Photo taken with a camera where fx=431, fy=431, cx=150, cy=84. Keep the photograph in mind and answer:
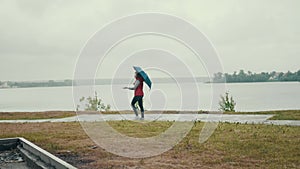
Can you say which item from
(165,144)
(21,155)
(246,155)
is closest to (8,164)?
(21,155)

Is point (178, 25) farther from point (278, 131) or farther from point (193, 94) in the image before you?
point (278, 131)

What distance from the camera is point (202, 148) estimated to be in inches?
326

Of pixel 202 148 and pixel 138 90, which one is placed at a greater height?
pixel 138 90

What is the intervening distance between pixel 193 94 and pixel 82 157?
2587 millimetres

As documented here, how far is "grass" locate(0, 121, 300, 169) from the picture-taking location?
6902 millimetres

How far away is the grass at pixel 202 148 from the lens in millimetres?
6902

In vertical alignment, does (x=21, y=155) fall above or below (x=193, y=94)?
below

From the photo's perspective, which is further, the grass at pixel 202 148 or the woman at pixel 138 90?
the woman at pixel 138 90

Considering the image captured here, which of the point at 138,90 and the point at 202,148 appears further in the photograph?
the point at 138,90

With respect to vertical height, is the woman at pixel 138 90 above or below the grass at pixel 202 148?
above

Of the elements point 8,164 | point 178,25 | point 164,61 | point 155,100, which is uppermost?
point 178,25

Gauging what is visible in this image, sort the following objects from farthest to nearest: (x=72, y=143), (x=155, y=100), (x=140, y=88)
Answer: (x=140, y=88) < (x=155, y=100) < (x=72, y=143)

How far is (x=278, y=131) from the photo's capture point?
10078 mm

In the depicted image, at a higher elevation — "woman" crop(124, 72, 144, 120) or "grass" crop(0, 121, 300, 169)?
"woman" crop(124, 72, 144, 120)
